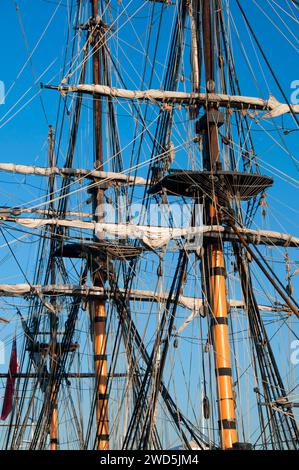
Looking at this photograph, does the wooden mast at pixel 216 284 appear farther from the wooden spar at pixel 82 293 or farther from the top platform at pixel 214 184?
the wooden spar at pixel 82 293

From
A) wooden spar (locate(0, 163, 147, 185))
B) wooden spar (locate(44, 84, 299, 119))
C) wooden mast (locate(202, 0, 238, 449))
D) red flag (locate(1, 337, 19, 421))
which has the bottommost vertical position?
wooden mast (locate(202, 0, 238, 449))

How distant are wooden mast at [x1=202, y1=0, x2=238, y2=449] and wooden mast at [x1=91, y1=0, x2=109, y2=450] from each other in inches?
304

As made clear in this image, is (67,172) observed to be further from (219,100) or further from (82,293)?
(219,100)

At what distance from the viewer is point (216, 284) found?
36062 mm

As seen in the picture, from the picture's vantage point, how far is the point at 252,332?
36812 millimetres

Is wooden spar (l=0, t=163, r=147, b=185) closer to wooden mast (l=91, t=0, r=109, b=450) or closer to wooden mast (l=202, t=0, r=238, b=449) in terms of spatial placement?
wooden mast (l=91, t=0, r=109, b=450)

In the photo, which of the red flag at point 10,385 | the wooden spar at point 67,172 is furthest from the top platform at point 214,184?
the red flag at point 10,385

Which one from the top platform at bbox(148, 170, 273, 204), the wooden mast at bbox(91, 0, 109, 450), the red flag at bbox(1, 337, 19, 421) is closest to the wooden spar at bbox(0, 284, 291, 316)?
the wooden mast at bbox(91, 0, 109, 450)

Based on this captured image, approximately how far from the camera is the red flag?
2356 inches

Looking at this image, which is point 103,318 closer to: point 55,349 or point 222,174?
point 55,349

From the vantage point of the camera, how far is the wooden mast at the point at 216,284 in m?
33.7

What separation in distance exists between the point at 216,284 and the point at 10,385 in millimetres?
27339

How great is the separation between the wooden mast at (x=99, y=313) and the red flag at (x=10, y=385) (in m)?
11.1

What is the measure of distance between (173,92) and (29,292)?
1723cm
